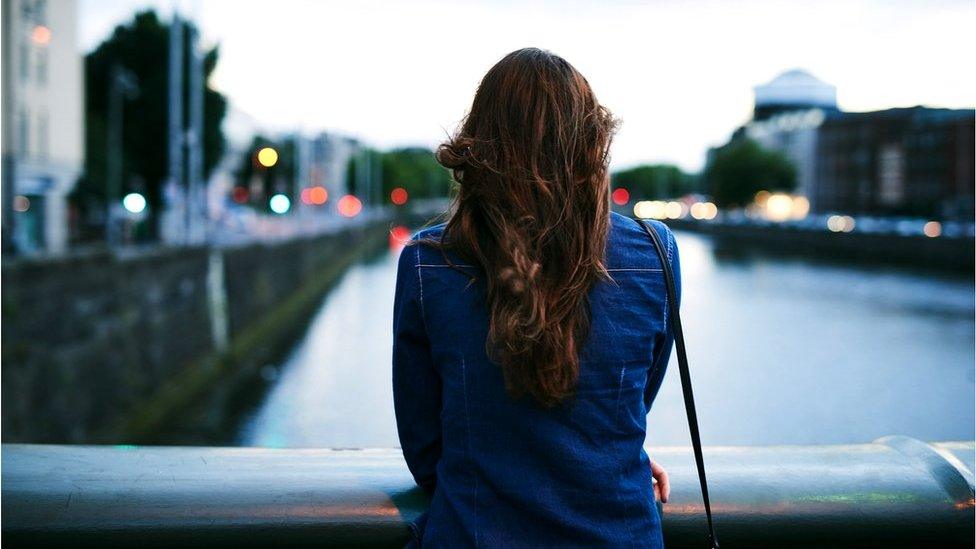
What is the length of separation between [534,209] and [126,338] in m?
14.8

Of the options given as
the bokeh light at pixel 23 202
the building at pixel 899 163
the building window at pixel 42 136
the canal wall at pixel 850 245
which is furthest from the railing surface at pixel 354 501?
the building at pixel 899 163

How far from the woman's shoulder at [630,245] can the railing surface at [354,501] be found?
1.29ft

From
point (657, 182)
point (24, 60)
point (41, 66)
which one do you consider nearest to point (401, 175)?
point (657, 182)

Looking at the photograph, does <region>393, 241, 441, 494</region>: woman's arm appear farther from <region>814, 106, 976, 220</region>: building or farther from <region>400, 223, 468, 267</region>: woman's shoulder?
<region>814, 106, 976, 220</region>: building

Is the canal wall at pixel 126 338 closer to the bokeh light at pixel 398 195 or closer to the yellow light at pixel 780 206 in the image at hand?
the yellow light at pixel 780 206

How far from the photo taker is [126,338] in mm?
15227

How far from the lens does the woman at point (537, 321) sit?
1358 mm

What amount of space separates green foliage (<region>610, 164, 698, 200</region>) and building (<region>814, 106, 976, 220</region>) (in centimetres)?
3993

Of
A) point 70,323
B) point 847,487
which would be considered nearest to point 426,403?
point 847,487

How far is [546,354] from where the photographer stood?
1.35 metres

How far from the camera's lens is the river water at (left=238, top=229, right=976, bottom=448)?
18.7m

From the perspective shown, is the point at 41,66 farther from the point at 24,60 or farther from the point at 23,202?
the point at 23,202

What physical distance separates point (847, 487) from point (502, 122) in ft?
2.56

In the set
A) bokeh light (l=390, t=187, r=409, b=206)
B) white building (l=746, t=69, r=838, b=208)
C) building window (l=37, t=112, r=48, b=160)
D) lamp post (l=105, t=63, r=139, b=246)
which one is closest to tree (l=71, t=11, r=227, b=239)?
lamp post (l=105, t=63, r=139, b=246)
